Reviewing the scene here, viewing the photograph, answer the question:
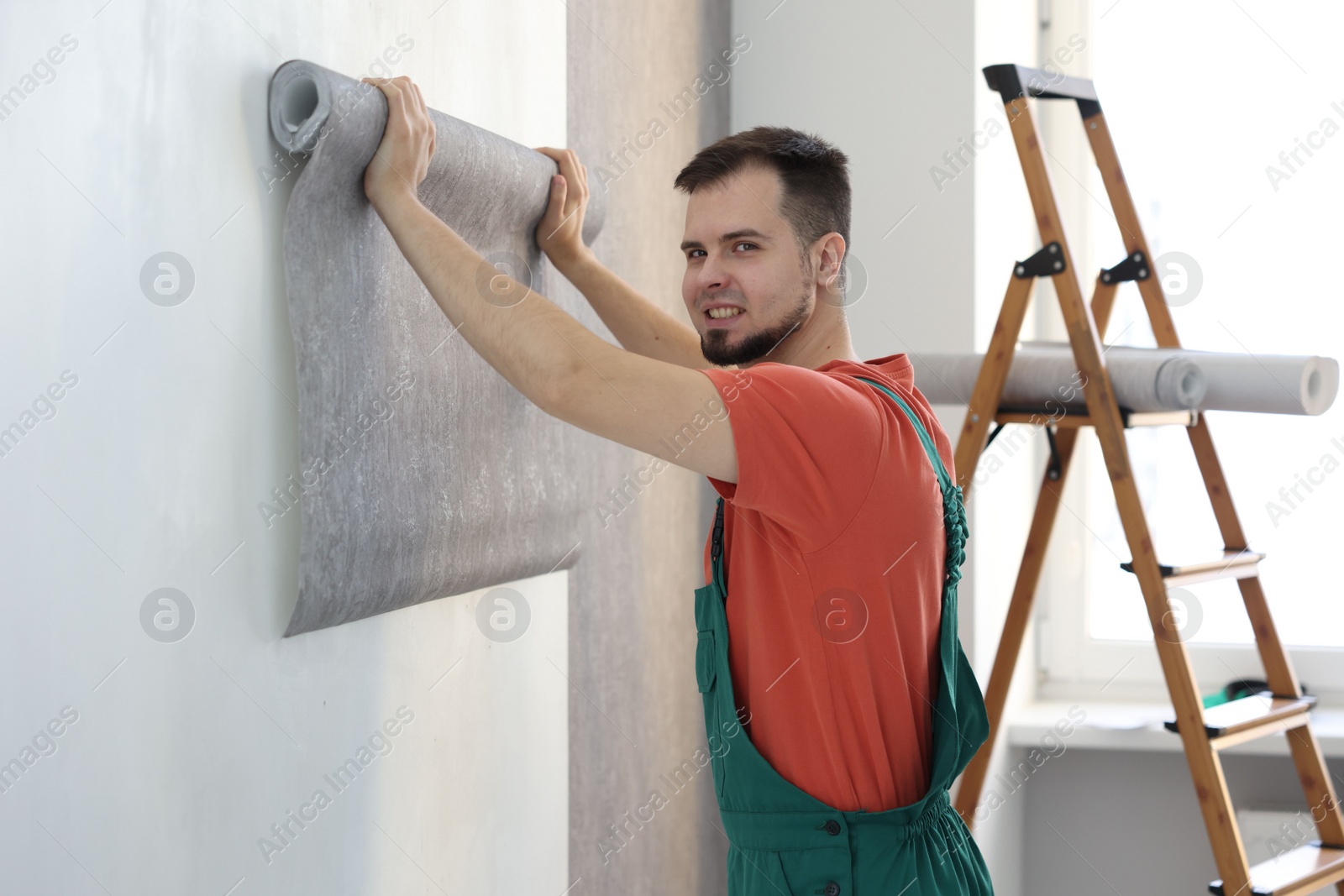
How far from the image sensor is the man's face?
124 centimetres

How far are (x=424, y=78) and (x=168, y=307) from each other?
43 centimetres

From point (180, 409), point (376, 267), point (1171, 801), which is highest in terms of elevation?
point (376, 267)

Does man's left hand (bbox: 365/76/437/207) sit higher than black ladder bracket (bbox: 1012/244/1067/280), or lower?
higher

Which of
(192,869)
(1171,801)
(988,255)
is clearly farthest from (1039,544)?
(192,869)

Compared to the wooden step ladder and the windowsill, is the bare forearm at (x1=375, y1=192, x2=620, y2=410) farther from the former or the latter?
the windowsill

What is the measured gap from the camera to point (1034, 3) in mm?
2645

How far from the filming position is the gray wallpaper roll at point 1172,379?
161cm

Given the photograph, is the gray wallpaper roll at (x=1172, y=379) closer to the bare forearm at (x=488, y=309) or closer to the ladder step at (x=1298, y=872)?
the ladder step at (x=1298, y=872)

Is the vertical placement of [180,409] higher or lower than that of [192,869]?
higher

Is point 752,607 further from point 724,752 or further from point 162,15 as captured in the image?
point 162,15

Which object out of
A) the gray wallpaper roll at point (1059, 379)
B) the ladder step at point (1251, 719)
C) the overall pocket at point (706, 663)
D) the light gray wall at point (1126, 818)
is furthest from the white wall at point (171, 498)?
the light gray wall at point (1126, 818)

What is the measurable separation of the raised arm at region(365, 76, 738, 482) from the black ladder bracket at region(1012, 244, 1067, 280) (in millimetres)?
921

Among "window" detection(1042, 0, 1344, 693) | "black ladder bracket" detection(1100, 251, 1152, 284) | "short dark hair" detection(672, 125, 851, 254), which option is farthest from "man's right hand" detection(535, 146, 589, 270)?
"window" detection(1042, 0, 1344, 693)

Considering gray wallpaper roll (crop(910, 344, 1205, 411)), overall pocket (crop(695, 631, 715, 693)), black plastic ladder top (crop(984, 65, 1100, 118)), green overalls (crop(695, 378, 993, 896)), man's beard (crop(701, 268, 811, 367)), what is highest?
black plastic ladder top (crop(984, 65, 1100, 118))
